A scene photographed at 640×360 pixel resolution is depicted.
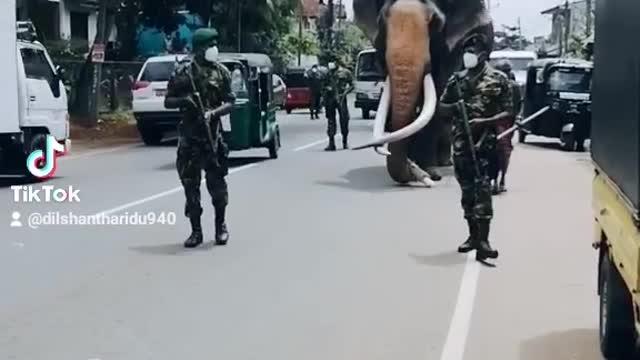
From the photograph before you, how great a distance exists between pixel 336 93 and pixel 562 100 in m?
5.44

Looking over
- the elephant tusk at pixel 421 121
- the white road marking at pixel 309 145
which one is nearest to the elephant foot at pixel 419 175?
the elephant tusk at pixel 421 121

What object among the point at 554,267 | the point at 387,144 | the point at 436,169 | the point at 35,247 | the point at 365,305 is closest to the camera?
the point at 365,305

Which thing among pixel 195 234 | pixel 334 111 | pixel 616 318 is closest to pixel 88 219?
pixel 195 234

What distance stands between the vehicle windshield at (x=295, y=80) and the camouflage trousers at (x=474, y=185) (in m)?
36.1

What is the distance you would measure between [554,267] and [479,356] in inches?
138

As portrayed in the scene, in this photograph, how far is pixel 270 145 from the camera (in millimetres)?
22484

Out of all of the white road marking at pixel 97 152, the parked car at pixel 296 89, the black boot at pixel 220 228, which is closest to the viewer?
the black boot at pixel 220 228

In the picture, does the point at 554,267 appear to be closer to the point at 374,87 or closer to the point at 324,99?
the point at 324,99

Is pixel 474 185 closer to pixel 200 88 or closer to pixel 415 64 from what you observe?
pixel 200 88

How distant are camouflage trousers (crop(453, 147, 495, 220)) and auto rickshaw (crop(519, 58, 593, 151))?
1584cm

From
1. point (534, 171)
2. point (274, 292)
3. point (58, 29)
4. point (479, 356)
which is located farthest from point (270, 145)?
point (58, 29)

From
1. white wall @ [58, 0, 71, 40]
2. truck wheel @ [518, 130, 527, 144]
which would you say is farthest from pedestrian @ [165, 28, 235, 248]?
white wall @ [58, 0, 71, 40]

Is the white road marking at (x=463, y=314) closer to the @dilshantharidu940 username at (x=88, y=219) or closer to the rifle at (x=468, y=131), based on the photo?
the rifle at (x=468, y=131)

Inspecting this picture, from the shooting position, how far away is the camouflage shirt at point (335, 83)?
24219 mm
